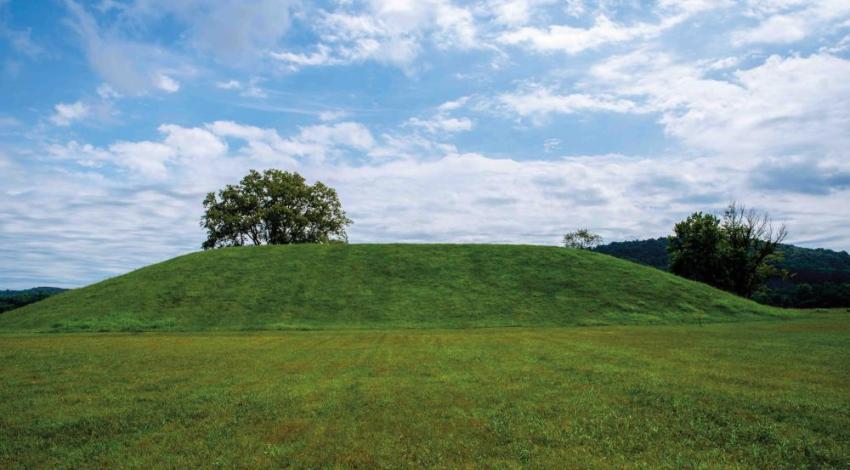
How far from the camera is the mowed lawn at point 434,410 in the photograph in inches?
395

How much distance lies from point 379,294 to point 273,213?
142 feet

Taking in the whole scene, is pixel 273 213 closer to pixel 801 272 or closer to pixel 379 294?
pixel 379 294

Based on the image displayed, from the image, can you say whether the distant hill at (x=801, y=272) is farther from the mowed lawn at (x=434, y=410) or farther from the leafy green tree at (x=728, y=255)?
the mowed lawn at (x=434, y=410)

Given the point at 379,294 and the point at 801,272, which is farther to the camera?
the point at 801,272

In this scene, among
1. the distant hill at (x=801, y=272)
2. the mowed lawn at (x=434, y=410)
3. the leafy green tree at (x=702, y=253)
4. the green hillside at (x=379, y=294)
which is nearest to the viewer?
the mowed lawn at (x=434, y=410)

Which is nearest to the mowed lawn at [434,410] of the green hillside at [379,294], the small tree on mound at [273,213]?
the green hillside at [379,294]

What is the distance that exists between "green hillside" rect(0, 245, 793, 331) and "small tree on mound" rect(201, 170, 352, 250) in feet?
62.3

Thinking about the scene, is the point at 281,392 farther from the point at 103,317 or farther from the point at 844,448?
the point at 103,317

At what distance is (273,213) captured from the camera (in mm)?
92875

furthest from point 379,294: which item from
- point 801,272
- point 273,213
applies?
point 801,272

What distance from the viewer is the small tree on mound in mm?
92062

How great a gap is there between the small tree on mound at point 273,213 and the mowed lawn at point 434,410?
231 ft

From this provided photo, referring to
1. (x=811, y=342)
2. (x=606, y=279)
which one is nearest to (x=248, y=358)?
(x=811, y=342)

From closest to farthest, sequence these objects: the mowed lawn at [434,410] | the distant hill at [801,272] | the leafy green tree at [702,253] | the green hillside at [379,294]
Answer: the mowed lawn at [434,410], the green hillside at [379,294], the leafy green tree at [702,253], the distant hill at [801,272]
